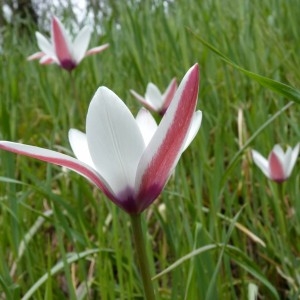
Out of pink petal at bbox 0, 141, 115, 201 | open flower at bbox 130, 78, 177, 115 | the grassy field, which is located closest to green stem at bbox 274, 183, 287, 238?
the grassy field

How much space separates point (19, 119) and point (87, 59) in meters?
0.28

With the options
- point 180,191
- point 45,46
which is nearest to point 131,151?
point 180,191

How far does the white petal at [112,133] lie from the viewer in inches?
17.8

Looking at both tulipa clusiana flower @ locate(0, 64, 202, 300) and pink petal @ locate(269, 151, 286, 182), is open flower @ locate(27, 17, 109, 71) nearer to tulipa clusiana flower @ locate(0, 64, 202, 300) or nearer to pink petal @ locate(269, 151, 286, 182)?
pink petal @ locate(269, 151, 286, 182)

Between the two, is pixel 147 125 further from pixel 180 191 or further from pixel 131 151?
pixel 180 191

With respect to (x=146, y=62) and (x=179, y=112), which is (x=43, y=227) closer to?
(x=146, y=62)

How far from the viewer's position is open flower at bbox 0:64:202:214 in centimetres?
43

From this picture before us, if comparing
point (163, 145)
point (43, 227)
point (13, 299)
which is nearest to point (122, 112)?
point (163, 145)

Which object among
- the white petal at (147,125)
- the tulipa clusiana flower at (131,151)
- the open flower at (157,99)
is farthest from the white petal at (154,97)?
the tulipa clusiana flower at (131,151)

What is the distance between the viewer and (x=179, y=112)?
427 millimetres

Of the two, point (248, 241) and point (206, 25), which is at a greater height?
point (206, 25)

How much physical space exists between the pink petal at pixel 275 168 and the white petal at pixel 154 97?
12.5 inches

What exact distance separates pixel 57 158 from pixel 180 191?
2.30 ft

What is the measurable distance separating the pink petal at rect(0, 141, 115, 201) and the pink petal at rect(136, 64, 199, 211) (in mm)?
28
